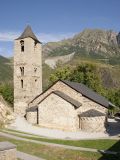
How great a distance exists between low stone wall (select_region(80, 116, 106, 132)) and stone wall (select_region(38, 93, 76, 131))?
4.42ft

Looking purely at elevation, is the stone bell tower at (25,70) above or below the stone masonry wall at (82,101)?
above

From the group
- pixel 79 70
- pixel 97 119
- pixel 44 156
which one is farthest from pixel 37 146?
pixel 79 70

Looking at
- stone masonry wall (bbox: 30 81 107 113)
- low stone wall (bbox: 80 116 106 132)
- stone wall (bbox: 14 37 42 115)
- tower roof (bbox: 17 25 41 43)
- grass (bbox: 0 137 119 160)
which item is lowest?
grass (bbox: 0 137 119 160)

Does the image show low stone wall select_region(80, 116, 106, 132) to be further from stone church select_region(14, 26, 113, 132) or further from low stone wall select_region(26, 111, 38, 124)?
low stone wall select_region(26, 111, 38, 124)

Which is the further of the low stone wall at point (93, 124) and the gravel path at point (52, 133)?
the low stone wall at point (93, 124)

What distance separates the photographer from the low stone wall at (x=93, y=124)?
130ft

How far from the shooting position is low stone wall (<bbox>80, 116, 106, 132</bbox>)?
3959 centimetres

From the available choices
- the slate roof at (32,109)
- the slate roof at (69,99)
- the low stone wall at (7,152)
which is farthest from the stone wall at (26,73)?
the low stone wall at (7,152)

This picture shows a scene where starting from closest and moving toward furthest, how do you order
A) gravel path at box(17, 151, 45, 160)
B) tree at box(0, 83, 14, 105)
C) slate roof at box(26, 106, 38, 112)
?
gravel path at box(17, 151, 45, 160)
slate roof at box(26, 106, 38, 112)
tree at box(0, 83, 14, 105)

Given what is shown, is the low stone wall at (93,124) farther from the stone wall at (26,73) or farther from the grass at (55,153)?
the grass at (55,153)

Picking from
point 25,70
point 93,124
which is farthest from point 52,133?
point 25,70

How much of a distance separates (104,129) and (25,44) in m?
19.5

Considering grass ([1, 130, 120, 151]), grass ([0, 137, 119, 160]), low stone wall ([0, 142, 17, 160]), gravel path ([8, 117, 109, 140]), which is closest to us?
low stone wall ([0, 142, 17, 160])

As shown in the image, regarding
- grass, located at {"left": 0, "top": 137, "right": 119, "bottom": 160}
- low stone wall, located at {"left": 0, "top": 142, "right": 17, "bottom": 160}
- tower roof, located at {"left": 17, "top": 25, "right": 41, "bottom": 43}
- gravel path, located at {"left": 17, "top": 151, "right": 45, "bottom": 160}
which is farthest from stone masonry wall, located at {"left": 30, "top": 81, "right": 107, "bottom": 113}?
low stone wall, located at {"left": 0, "top": 142, "right": 17, "bottom": 160}
